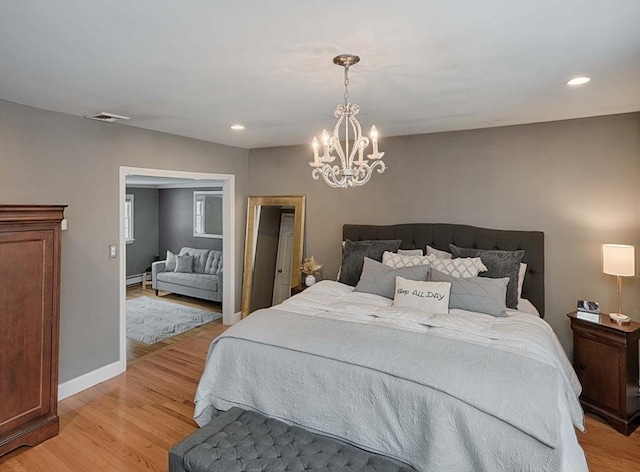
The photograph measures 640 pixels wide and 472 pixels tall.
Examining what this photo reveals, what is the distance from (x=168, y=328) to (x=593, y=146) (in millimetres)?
5342

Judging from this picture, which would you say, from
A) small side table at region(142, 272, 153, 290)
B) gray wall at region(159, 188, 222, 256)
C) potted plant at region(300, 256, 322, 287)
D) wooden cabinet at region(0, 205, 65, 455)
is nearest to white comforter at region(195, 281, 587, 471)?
wooden cabinet at region(0, 205, 65, 455)

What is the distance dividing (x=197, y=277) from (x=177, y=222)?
223cm

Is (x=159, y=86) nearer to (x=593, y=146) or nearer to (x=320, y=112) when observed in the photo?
(x=320, y=112)

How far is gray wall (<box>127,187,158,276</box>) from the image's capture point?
804cm

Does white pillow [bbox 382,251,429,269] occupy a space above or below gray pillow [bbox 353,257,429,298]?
above

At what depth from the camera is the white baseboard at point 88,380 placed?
3.22 meters

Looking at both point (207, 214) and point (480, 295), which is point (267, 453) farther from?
point (207, 214)

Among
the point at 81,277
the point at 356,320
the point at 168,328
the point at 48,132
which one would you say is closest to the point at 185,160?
the point at 48,132

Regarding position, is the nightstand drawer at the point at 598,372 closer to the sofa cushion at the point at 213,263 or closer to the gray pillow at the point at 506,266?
the gray pillow at the point at 506,266

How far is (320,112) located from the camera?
316 centimetres

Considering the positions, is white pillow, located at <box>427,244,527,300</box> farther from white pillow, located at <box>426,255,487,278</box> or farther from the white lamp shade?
the white lamp shade

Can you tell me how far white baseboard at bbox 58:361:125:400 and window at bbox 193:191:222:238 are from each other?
160 inches

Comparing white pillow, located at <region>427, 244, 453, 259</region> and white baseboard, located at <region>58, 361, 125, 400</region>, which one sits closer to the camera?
white baseboard, located at <region>58, 361, 125, 400</region>

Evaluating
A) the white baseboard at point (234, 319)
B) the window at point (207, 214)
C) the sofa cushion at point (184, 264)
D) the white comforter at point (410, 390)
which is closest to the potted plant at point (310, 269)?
the white baseboard at point (234, 319)
